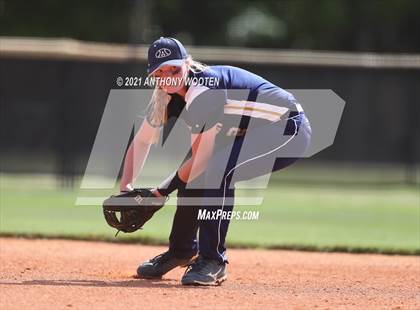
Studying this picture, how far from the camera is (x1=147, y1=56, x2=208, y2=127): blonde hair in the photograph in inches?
250

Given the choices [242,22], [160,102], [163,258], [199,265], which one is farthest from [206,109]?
[242,22]

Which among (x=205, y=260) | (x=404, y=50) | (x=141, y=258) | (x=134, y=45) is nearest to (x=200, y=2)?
(x=404, y=50)

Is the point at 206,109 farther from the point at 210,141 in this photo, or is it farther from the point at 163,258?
the point at 163,258

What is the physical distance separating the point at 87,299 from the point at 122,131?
11.1 metres

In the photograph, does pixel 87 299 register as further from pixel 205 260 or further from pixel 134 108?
pixel 134 108

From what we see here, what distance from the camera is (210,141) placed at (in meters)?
6.29

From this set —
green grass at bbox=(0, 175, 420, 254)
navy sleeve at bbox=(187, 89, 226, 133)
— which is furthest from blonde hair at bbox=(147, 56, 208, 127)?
green grass at bbox=(0, 175, 420, 254)

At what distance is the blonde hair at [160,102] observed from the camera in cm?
636

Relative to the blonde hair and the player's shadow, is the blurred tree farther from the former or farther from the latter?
the player's shadow

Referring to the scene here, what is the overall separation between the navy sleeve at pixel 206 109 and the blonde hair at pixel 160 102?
22cm

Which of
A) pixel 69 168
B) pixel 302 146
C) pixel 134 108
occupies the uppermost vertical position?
pixel 302 146

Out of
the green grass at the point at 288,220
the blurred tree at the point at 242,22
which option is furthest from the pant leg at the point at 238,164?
the blurred tree at the point at 242,22

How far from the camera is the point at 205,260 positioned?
21.1ft

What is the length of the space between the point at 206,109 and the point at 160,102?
0.45m
